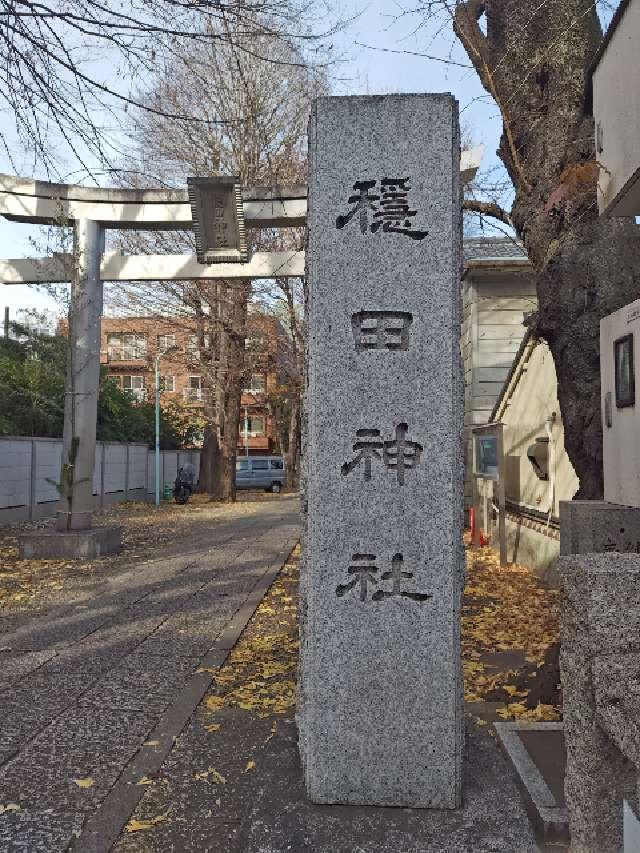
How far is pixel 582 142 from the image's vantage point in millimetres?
6973

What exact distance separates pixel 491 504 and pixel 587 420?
6781mm

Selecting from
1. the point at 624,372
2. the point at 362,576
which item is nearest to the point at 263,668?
the point at 362,576

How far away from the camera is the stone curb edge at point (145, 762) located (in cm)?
326

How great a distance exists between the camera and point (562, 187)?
6.91m

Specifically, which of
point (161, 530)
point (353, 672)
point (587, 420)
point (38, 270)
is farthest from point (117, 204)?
point (353, 672)

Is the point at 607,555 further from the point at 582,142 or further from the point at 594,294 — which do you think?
the point at 582,142

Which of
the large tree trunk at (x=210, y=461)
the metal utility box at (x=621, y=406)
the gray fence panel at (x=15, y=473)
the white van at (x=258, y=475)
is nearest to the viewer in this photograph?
the metal utility box at (x=621, y=406)

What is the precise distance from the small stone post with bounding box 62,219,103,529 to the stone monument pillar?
9664 millimetres

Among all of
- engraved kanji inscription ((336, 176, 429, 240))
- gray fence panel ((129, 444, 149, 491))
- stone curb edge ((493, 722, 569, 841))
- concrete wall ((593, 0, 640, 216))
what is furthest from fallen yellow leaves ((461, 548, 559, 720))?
gray fence panel ((129, 444, 149, 491))

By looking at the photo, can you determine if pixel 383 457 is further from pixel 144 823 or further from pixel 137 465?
pixel 137 465

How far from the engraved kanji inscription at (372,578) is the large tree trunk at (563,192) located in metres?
3.83

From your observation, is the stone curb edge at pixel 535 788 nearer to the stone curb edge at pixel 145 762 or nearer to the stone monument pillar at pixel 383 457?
the stone monument pillar at pixel 383 457

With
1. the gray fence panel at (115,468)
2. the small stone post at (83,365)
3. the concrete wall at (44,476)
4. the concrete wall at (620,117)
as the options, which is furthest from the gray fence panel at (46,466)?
the concrete wall at (620,117)

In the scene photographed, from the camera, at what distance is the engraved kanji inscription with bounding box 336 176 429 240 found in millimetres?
3398
